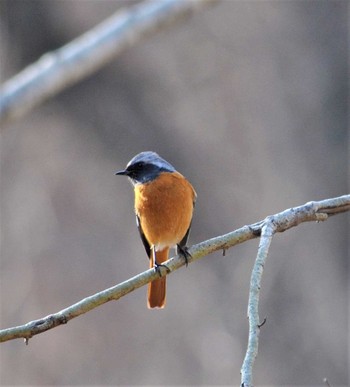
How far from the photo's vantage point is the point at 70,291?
33.2ft

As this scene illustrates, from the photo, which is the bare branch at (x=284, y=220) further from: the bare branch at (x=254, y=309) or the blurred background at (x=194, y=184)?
the blurred background at (x=194, y=184)

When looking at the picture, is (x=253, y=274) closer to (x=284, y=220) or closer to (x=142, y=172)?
(x=284, y=220)

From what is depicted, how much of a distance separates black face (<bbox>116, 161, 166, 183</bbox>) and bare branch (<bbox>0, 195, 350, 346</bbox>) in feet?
4.06

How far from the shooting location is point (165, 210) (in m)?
4.86

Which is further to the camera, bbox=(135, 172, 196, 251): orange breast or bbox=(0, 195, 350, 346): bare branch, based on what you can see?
bbox=(135, 172, 196, 251): orange breast

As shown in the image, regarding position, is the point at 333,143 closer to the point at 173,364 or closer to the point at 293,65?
the point at 293,65

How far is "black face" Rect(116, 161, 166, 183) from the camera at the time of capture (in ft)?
16.7

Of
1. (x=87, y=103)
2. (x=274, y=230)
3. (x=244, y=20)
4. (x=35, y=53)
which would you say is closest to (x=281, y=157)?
(x=244, y=20)

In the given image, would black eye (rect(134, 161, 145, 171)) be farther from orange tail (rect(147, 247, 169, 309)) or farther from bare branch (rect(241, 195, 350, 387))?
bare branch (rect(241, 195, 350, 387))

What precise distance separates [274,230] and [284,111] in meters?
6.97

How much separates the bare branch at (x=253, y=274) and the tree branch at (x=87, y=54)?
3.27m

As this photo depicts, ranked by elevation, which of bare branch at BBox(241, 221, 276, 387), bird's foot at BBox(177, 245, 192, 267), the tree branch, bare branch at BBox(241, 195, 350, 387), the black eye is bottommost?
bare branch at BBox(241, 221, 276, 387)

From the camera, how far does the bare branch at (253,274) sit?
10.4ft

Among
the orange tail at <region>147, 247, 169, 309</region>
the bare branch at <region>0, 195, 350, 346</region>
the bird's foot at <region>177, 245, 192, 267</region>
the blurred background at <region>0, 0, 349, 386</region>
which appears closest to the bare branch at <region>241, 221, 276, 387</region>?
the bare branch at <region>0, 195, 350, 346</region>
